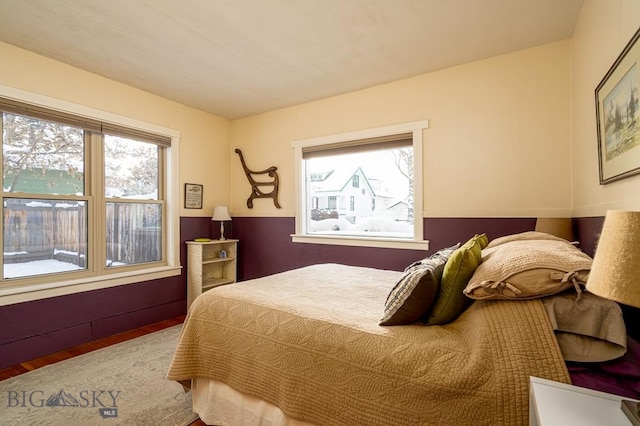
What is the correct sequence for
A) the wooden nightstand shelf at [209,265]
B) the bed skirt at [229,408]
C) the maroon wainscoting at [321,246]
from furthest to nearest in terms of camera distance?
the wooden nightstand shelf at [209,265] → the maroon wainscoting at [321,246] → the bed skirt at [229,408]

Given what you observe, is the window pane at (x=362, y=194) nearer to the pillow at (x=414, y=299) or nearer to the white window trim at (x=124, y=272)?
the white window trim at (x=124, y=272)

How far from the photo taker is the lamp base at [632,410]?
72cm

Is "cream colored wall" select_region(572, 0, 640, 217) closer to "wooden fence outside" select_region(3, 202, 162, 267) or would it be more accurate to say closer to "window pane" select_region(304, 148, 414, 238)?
"window pane" select_region(304, 148, 414, 238)

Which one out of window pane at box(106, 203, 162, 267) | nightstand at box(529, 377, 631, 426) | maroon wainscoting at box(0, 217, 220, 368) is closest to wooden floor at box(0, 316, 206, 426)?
maroon wainscoting at box(0, 217, 220, 368)

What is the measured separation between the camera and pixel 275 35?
242 cm

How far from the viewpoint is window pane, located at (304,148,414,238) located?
335cm

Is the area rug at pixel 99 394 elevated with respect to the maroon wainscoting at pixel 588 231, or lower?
lower

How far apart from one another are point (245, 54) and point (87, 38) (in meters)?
1.25

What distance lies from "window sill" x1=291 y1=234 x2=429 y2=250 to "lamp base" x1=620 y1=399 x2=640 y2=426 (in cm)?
229

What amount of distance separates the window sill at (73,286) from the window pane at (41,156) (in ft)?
2.85

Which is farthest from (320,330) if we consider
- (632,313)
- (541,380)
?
(632,313)

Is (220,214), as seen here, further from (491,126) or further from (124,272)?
(491,126)

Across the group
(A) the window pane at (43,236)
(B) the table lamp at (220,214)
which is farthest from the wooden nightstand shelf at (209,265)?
(A) the window pane at (43,236)

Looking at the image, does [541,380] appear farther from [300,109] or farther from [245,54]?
[300,109]
